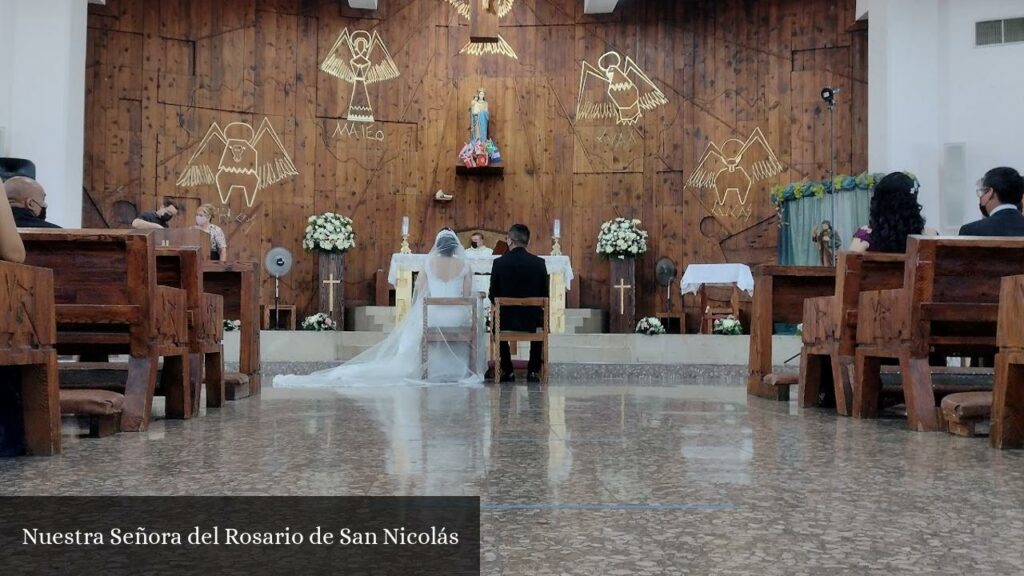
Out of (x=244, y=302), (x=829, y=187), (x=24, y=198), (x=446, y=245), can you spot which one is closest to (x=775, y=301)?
(x=446, y=245)

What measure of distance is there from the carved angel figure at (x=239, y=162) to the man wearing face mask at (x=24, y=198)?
8198mm

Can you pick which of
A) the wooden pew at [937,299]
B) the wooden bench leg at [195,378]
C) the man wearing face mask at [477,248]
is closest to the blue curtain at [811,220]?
the man wearing face mask at [477,248]

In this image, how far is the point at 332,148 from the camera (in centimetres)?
1320

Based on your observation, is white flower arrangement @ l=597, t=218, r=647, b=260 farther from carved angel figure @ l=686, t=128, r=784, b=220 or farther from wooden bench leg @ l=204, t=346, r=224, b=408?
wooden bench leg @ l=204, t=346, r=224, b=408

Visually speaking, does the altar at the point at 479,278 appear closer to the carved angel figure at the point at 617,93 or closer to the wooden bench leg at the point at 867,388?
the carved angel figure at the point at 617,93

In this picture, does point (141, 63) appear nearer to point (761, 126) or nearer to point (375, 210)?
point (375, 210)

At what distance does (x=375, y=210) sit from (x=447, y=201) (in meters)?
1.00

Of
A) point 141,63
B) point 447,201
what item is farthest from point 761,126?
point 141,63

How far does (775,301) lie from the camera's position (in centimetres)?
642

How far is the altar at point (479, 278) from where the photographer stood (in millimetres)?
11719

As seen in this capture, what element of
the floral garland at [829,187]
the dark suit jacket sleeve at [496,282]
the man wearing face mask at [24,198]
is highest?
the floral garland at [829,187]

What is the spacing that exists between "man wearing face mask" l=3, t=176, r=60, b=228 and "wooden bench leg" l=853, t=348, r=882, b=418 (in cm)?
401

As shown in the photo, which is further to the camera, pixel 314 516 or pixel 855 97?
pixel 855 97

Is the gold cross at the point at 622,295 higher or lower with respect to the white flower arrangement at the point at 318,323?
higher
